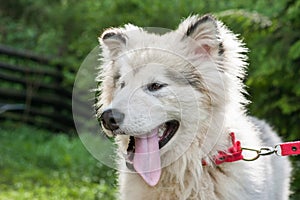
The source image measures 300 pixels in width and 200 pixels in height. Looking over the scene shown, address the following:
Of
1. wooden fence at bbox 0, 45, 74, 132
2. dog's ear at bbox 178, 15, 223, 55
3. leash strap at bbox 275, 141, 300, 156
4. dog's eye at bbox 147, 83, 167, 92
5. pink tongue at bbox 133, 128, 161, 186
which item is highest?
wooden fence at bbox 0, 45, 74, 132

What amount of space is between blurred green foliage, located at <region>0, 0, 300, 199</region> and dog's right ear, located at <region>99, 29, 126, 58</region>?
3.18 meters

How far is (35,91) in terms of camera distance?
14.6 m

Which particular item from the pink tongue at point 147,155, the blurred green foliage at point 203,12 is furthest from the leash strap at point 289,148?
the blurred green foliage at point 203,12

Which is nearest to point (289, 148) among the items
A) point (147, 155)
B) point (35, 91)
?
point (147, 155)

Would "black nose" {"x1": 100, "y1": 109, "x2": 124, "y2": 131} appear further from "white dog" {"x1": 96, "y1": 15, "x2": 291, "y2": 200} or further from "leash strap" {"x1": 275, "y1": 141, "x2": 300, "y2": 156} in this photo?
"leash strap" {"x1": 275, "y1": 141, "x2": 300, "y2": 156}

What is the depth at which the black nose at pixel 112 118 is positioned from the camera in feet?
13.4

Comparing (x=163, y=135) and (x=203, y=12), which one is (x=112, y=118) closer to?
(x=163, y=135)

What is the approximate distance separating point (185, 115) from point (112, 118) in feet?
1.82

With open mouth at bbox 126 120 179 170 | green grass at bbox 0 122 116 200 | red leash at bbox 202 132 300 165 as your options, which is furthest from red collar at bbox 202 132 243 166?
green grass at bbox 0 122 116 200

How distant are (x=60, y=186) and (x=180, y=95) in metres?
4.42

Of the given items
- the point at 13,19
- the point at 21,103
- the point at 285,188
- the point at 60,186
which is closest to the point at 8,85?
the point at 21,103

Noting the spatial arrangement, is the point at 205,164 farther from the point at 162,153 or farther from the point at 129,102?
the point at 129,102

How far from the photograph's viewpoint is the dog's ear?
4.35 m

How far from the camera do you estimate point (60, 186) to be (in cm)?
841
